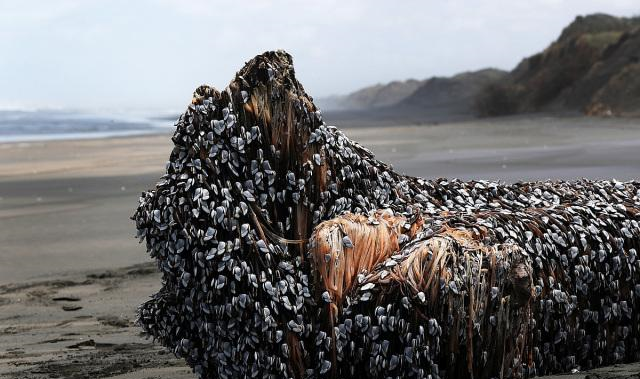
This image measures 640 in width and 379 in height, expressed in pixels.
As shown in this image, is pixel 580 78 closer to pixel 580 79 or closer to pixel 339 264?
pixel 580 79

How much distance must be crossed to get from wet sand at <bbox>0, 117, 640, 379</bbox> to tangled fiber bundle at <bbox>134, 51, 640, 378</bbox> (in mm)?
500

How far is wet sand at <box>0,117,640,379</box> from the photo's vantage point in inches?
242

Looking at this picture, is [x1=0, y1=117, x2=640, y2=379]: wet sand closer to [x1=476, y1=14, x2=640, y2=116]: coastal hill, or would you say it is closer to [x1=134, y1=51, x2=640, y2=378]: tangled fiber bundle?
[x1=134, y1=51, x2=640, y2=378]: tangled fiber bundle

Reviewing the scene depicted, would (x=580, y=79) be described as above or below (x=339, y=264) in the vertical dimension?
above

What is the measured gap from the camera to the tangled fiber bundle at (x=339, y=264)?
4039mm

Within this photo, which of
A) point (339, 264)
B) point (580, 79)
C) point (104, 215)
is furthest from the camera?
point (580, 79)

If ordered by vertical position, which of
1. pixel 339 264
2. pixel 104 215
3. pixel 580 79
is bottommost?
pixel 104 215

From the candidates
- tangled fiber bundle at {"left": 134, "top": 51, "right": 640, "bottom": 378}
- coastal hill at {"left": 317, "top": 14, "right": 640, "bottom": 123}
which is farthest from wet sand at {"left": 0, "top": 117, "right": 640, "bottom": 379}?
coastal hill at {"left": 317, "top": 14, "right": 640, "bottom": 123}

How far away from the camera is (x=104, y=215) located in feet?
42.1

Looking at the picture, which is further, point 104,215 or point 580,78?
point 580,78

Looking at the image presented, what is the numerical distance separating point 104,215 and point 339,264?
360 inches

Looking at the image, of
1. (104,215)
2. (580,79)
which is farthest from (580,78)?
(104,215)

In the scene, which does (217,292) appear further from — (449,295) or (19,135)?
(19,135)

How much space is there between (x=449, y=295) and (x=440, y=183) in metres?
1.05
